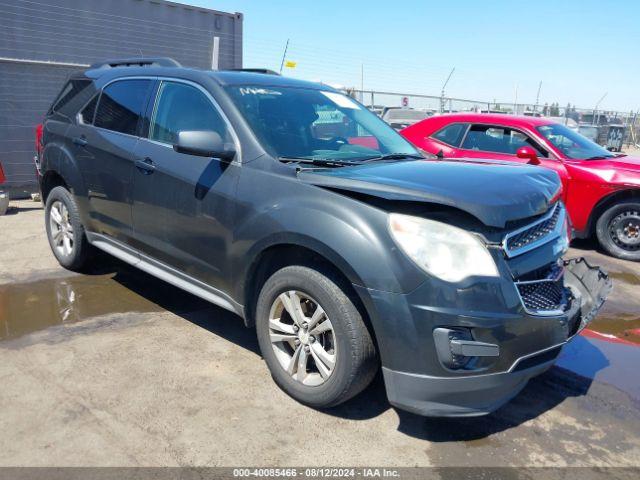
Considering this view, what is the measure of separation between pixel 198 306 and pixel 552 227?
2.84 m

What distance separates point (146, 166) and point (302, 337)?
1.80 meters

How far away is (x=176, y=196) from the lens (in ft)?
11.8

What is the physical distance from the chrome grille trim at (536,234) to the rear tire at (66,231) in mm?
3808

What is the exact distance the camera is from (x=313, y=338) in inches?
115

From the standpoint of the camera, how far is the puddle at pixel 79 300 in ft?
13.6

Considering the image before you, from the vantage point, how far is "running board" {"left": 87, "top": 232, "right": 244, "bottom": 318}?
3.44m

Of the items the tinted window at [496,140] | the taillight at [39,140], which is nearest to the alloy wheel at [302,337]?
the taillight at [39,140]

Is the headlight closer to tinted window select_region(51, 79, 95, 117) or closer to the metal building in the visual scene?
tinted window select_region(51, 79, 95, 117)

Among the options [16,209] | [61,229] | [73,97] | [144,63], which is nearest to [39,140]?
[73,97]

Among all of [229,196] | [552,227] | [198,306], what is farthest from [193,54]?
[552,227]

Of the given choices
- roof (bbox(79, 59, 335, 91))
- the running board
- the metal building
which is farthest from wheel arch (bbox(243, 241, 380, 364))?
the metal building

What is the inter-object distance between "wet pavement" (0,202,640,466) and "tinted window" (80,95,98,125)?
1.64 metres

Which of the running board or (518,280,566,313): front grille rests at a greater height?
(518,280,566,313): front grille

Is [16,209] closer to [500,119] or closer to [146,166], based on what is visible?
[146,166]
